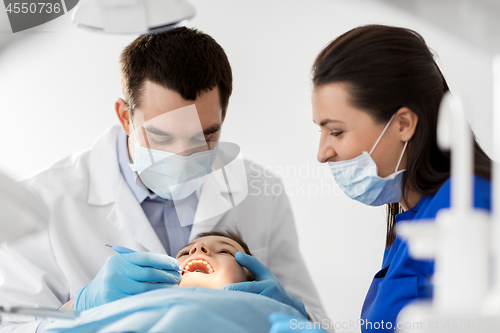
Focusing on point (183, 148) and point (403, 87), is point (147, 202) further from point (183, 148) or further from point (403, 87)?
point (403, 87)

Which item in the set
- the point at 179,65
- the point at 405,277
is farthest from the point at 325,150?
the point at 179,65

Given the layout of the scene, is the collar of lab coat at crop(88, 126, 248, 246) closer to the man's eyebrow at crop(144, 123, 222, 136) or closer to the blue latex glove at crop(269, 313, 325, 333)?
the man's eyebrow at crop(144, 123, 222, 136)

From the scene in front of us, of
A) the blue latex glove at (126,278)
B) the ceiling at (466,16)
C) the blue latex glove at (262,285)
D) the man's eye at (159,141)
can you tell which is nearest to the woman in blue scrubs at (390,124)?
the ceiling at (466,16)

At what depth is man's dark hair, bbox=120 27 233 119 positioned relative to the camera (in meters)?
1.16

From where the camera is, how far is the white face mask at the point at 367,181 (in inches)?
40.2

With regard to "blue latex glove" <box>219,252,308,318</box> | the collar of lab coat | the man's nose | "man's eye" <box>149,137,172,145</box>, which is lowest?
"blue latex glove" <box>219,252,308,318</box>

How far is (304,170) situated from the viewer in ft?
3.92

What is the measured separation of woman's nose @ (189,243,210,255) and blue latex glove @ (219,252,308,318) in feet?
0.37

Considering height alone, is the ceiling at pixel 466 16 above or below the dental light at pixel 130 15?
below

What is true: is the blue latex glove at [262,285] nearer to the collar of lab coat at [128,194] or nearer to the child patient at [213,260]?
the child patient at [213,260]

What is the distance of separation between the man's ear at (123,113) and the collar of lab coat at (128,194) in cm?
8

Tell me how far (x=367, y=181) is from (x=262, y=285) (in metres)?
0.39

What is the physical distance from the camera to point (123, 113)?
1270 mm

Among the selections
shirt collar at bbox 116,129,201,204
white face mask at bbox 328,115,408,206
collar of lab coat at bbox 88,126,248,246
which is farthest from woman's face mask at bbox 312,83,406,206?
shirt collar at bbox 116,129,201,204
